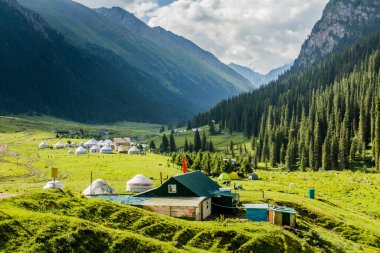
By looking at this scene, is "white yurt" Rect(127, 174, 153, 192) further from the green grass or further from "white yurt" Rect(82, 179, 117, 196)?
the green grass

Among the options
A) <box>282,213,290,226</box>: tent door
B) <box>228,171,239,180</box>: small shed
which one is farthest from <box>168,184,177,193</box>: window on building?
<box>228,171,239,180</box>: small shed

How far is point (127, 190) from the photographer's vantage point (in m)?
65.9

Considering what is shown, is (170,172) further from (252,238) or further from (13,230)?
(13,230)

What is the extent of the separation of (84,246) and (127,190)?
39.3m

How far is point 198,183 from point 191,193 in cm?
457

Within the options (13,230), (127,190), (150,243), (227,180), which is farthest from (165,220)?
(227,180)

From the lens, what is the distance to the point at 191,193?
4991 cm

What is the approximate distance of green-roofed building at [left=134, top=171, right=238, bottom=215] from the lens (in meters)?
50.1

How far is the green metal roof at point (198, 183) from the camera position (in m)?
50.5

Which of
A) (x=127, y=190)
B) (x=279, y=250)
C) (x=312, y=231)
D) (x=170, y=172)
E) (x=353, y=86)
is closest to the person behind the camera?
(x=279, y=250)

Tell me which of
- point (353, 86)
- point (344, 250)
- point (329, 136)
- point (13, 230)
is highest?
point (353, 86)

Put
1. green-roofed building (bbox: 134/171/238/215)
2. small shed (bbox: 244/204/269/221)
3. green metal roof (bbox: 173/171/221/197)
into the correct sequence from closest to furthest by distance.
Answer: small shed (bbox: 244/204/269/221), green-roofed building (bbox: 134/171/238/215), green metal roof (bbox: 173/171/221/197)

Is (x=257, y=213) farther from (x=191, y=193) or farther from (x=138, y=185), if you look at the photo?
(x=138, y=185)

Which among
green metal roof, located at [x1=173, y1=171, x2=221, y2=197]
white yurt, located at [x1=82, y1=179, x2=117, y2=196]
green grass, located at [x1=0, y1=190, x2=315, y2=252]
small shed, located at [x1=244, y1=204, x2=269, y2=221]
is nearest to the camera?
green grass, located at [x1=0, y1=190, x2=315, y2=252]
